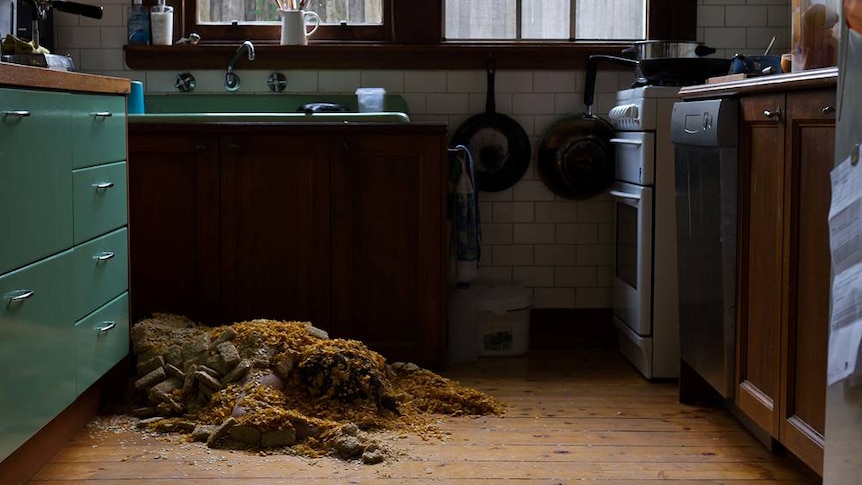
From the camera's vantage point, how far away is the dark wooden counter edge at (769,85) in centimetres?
239

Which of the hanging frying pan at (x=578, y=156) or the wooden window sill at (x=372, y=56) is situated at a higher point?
the wooden window sill at (x=372, y=56)

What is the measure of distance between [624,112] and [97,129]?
1.88 metres

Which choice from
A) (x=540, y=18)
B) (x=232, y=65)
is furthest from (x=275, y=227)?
(x=540, y=18)

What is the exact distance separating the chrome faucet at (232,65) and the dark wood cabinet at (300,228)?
1.84 feet

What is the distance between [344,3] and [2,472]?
2.64m

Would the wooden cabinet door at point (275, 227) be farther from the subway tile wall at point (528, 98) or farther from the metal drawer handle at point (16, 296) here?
the metal drawer handle at point (16, 296)

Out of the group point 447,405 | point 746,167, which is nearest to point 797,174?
point 746,167

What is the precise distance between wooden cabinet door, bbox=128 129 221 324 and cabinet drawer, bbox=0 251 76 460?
1.08m

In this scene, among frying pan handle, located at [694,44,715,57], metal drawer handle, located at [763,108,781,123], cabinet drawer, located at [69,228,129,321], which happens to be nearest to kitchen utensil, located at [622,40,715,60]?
frying pan handle, located at [694,44,715,57]

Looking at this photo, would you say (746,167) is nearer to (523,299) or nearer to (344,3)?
(523,299)

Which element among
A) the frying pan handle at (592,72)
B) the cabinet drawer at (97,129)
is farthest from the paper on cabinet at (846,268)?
the frying pan handle at (592,72)

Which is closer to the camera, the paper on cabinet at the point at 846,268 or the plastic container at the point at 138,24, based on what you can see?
the paper on cabinet at the point at 846,268

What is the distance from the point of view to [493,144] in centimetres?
465

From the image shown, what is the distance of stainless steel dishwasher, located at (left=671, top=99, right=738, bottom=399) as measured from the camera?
3047 millimetres
